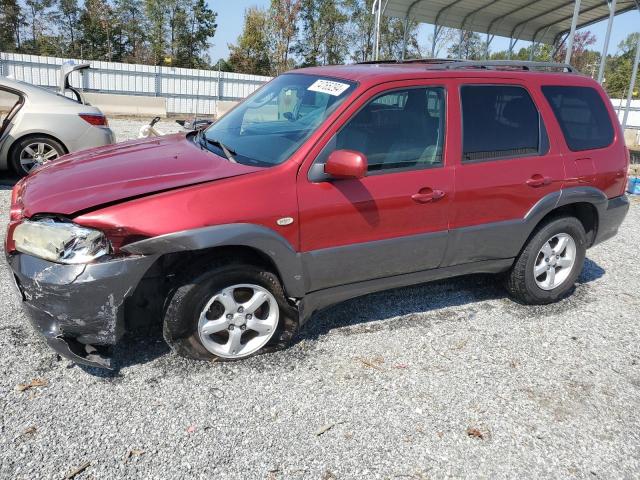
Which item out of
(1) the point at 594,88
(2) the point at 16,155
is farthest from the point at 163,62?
(1) the point at 594,88

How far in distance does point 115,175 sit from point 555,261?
11.6ft

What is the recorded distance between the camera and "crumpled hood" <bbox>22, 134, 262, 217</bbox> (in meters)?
2.90

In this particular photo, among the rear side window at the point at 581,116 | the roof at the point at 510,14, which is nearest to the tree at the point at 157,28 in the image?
the roof at the point at 510,14

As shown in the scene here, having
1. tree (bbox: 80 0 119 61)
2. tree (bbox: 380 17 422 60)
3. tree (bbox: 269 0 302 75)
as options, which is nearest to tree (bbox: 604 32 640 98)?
tree (bbox: 380 17 422 60)

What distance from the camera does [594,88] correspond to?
4.50 meters

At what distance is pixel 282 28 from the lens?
3850cm

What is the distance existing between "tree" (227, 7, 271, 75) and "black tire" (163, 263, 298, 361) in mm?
38045

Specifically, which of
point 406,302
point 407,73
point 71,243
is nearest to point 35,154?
point 71,243

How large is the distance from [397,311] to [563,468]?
1.81 m

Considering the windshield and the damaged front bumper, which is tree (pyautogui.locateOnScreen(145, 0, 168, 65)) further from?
the damaged front bumper

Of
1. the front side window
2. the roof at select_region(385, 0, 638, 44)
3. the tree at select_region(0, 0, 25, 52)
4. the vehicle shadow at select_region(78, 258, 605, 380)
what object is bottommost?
the vehicle shadow at select_region(78, 258, 605, 380)

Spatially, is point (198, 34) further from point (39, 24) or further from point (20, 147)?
point (20, 147)

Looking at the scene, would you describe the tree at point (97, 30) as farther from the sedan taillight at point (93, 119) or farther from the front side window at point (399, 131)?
the front side window at point (399, 131)

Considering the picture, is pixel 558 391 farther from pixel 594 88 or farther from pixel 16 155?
pixel 16 155
